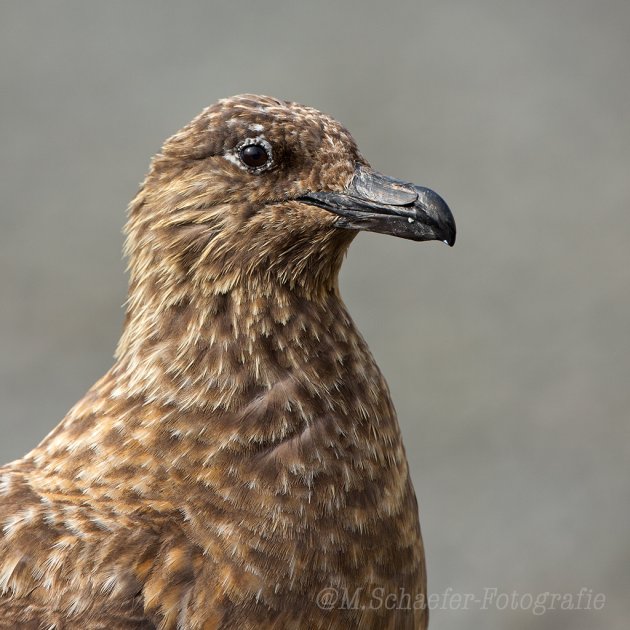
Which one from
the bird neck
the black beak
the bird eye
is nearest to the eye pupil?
the bird eye

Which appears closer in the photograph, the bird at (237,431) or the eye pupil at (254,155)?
the bird at (237,431)

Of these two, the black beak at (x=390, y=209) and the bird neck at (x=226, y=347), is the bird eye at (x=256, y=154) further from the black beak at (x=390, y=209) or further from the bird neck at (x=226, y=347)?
the bird neck at (x=226, y=347)

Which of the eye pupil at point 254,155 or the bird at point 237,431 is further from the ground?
the eye pupil at point 254,155

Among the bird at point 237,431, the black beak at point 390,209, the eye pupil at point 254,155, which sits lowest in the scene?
the bird at point 237,431

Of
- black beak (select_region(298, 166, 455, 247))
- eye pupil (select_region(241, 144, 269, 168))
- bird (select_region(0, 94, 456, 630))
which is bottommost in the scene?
bird (select_region(0, 94, 456, 630))

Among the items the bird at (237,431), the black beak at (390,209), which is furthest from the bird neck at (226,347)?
the black beak at (390,209)

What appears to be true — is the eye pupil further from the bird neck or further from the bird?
the bird neck
